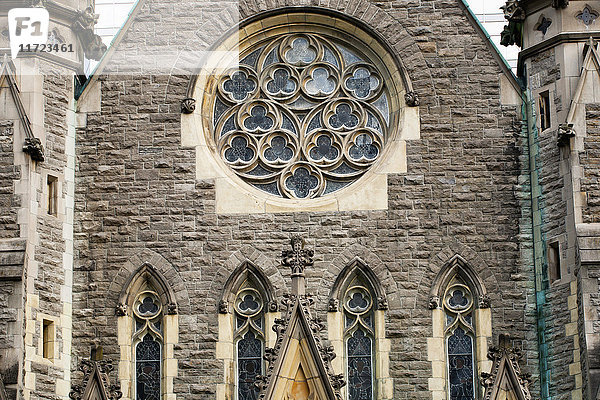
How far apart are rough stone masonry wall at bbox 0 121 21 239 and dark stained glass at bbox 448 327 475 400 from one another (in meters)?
6.66

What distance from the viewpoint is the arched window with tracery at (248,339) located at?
23.9 m

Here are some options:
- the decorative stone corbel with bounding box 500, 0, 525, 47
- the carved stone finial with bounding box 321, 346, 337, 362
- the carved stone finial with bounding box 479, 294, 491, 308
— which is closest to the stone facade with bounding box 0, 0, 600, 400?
the carved stone finial with bounding box 479, 294, 491, 308

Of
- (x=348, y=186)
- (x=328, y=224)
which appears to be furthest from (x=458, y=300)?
(x=348, y=186)

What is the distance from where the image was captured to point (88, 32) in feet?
84.2

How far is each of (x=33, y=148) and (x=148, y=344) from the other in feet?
11.2

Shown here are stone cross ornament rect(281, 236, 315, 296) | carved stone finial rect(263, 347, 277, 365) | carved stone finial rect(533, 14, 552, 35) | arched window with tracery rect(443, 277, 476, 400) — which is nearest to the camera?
carved stone finial rect(263, 347, 277, 365)

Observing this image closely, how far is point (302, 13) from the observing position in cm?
2594

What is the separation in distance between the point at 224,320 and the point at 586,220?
5533 mm

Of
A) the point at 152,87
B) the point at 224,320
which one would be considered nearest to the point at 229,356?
the point at 224,320

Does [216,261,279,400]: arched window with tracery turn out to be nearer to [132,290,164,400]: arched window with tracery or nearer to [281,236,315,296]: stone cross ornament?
[132,290,164,400]: arched window with tracery

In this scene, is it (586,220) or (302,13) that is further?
(302,13)

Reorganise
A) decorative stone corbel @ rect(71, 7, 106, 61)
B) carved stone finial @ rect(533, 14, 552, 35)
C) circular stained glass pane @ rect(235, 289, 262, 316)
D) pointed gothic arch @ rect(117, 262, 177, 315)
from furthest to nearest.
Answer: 1. decorative stone corbel @ rect(71, 7, 106, 61)
2. carved stone finial @ rect(533, 14, 552, 35)
3. circular stained glass pane @ rect(235, 289, 262, 316)
4. pointed gothic arch @ rect(117, 262, 177, 315)

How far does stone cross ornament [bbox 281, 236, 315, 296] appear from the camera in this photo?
74.2ft

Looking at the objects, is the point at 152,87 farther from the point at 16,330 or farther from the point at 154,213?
the point at 16,330
